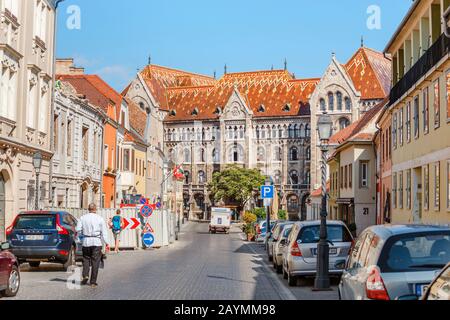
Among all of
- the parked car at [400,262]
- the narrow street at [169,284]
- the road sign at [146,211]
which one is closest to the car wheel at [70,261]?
the narrow street at [169,284]

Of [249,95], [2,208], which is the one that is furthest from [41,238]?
[249,95]

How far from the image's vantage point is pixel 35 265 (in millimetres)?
22125

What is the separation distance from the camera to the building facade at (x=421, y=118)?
23781mm

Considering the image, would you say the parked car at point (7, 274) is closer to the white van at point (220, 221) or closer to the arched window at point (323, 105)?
the white van at point (220, 221)

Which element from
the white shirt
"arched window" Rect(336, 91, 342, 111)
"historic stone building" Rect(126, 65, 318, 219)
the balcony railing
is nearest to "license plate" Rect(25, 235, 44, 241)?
the white shirt

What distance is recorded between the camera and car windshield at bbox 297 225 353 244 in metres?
18.4

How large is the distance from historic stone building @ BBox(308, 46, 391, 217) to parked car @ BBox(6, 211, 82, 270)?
319ft

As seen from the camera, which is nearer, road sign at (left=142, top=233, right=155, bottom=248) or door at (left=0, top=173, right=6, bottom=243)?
door at (left=0, top=173, right=6, bottom=243)

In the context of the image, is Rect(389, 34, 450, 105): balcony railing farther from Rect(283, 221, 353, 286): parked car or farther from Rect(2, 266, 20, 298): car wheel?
Rect(2, 266, 20, 298): car wheel

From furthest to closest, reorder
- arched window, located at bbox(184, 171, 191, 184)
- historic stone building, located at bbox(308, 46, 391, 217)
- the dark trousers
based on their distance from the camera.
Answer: arched window, located at bbox(184, 171, 191, 184), historic stone building, located at bbox(308, 46, 391, 217), the dark trousers

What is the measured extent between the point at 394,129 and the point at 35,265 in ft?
61.2

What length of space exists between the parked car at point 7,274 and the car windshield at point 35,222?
19.6 ft

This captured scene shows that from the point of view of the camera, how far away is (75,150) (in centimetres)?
3891

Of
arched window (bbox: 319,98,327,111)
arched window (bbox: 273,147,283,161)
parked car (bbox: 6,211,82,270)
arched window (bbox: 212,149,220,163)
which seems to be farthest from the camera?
arched window (bbox: 212,149,220,163)
